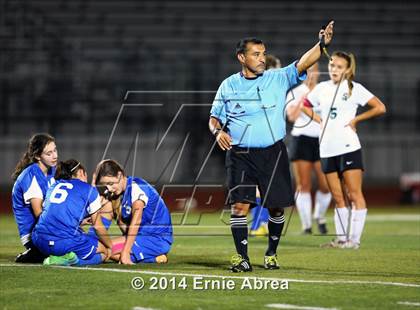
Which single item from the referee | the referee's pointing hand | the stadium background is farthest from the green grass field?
the stadium background

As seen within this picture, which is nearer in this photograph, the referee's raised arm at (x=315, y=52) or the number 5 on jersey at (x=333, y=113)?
the referee's raised arm at (x=315, y=52)

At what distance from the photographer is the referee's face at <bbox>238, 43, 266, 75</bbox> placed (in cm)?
817

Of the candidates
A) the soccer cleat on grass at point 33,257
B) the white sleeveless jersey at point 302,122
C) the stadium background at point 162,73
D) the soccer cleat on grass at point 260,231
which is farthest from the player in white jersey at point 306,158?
the stadium background at point 162,73

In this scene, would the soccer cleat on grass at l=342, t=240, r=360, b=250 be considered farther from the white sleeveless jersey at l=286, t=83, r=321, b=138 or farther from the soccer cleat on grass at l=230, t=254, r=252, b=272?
the soccer cleat on grass at l=230, t=254, r=252, b=272

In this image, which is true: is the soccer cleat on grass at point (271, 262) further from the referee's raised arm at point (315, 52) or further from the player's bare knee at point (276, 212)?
the referee's raised arm at point (315, 52)

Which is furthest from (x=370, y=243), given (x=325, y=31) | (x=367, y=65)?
(x=367, y=65)

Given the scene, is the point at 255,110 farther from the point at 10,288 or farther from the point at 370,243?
the point at 370,243

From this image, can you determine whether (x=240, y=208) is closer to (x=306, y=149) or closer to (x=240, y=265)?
(x=240, y=265)

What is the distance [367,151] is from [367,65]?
259 cm

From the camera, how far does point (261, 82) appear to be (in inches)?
326

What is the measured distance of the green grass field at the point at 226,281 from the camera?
6301mm

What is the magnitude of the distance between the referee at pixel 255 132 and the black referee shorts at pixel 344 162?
7.55ft

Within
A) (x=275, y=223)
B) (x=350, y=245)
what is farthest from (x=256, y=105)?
(x=350, y=245)

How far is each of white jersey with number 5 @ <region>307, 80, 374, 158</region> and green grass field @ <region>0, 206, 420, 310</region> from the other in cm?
118
